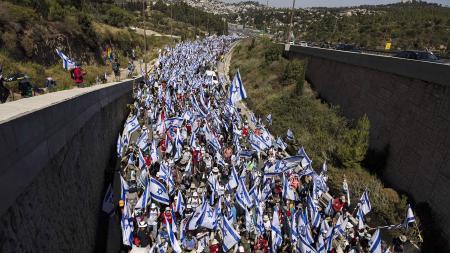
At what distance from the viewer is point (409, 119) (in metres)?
15.2

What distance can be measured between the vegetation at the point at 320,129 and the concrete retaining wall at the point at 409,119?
1.00 m

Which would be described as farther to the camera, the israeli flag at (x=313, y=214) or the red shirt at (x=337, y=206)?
the red shirt at (x=337, y=206)

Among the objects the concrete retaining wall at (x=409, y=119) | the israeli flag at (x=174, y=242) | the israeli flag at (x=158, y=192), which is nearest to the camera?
the israeli flag at (x=174, y=242)

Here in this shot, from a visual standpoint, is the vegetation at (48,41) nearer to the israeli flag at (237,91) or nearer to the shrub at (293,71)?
the israeli flag at (237,91)

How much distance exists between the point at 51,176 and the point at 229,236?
4522mm

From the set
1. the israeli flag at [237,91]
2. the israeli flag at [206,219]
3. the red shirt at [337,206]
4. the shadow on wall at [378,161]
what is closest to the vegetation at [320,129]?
the shadow on wall at [378,161]

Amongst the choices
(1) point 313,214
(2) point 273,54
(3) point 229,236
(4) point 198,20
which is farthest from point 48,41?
(4) point 198,20

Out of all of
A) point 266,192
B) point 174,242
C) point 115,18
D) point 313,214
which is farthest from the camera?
point 115,18

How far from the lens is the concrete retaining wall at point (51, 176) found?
15.9 feet

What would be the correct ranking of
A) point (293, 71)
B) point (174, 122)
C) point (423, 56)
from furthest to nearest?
point (293, 71), point (423, 56), point (174, 122)

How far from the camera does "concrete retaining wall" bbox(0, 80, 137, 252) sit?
15.9 ft

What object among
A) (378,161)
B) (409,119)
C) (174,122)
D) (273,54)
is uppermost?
(409,119)

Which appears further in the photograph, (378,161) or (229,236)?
(378,161)

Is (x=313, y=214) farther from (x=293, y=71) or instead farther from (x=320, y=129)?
(x=293, y=71)
